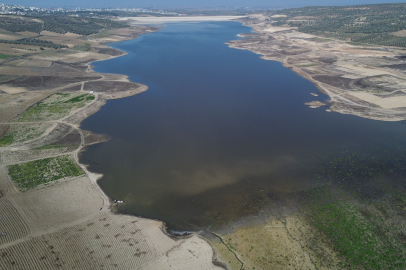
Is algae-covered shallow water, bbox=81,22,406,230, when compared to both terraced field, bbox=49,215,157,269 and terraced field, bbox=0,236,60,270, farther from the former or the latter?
terraced field, bbox=0,236,60,270

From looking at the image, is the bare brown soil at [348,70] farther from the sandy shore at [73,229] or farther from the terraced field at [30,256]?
the terraced field at [30,256]

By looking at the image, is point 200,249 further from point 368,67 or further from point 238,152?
point 368,67

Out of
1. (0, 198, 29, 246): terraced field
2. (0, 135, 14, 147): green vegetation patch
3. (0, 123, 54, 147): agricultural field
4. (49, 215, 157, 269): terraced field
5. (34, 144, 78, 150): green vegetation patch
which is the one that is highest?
(0, 123, 54, 147): agricultural field

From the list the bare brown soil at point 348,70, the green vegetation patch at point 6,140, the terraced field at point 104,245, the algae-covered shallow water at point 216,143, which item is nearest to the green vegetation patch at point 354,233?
the algae-covered shallow water at point 216,143

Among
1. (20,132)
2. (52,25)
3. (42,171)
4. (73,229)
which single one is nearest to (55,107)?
(20,132)

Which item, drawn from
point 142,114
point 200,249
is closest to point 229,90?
point 142,114

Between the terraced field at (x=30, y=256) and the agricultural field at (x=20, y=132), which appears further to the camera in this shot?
the agricultural field at (x=20, y=132)

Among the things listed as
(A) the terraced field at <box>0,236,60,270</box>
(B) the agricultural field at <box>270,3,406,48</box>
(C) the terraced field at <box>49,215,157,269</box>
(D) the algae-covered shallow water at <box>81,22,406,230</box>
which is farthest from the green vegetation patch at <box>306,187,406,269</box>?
(B) the agricultural field at <box>270,3,406,48</box>
